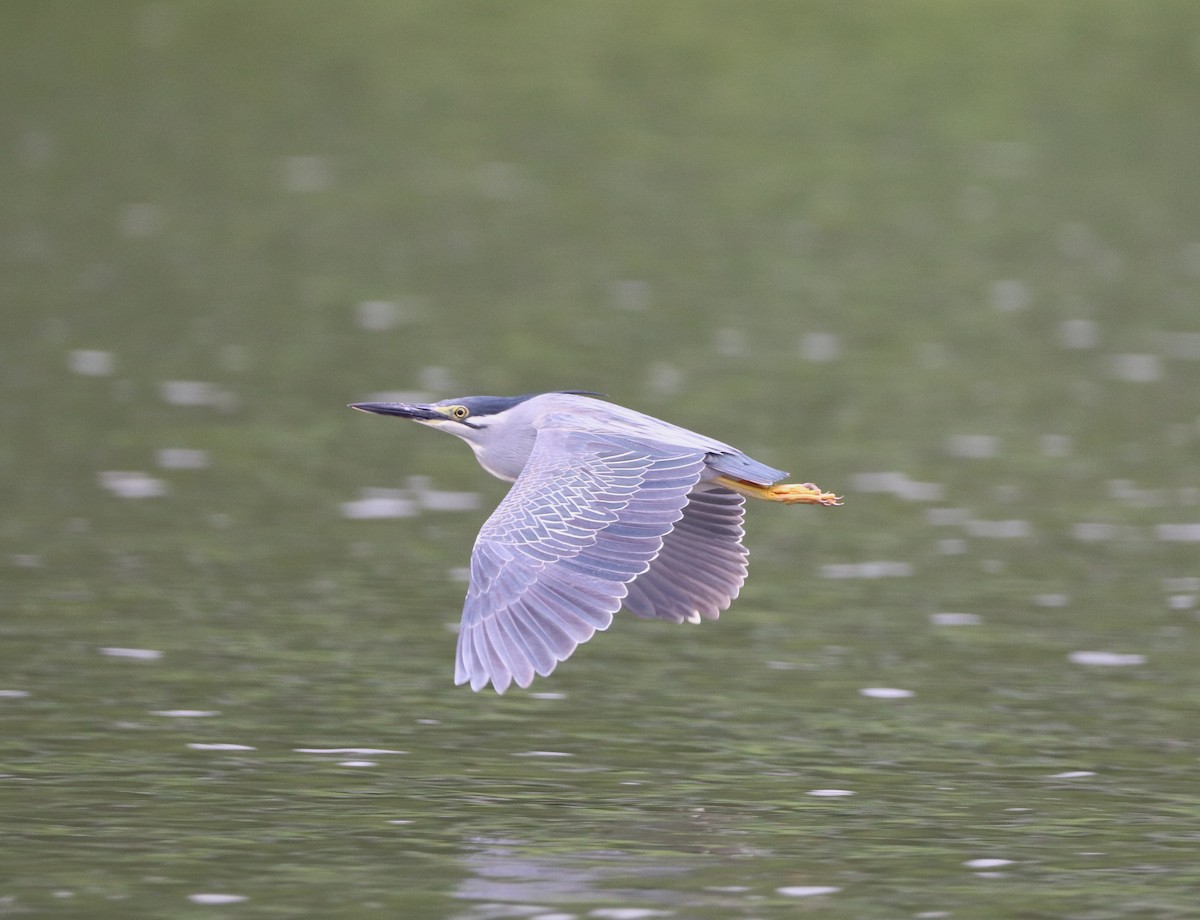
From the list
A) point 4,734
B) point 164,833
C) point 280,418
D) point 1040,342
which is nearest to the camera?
point 164,833

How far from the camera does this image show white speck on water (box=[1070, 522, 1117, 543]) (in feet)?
56.2

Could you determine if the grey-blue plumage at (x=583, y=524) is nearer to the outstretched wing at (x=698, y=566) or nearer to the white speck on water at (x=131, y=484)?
the outstretched wing at (x=698, y=566)

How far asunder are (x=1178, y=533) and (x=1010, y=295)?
31.5ft

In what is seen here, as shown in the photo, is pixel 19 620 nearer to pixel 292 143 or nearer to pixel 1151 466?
pixel 1151 466

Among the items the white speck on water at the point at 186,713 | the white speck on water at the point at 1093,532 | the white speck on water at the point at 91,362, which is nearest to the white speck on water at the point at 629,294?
the white speck on water at the point at 91,362

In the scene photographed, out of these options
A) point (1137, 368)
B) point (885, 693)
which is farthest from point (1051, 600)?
point (1137, 368)

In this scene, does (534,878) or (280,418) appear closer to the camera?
(534,878)

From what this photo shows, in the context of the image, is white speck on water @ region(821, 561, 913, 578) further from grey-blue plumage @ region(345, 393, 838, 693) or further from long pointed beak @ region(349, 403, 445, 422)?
long pointed beak @ region(349, 403, 445, 422)

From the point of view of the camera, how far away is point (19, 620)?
14.3 meters

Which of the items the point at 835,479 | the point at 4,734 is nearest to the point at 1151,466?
the point at 835,479

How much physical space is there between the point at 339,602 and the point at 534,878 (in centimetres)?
583

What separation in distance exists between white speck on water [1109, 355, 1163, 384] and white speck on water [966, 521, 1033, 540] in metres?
5.18

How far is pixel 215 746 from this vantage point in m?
11.8

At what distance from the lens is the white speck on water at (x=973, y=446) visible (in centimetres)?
1977
